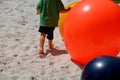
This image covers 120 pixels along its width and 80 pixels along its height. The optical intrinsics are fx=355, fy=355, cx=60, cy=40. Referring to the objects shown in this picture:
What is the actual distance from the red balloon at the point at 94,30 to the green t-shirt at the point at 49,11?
1.97 feet

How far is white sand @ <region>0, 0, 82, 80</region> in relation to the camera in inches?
202

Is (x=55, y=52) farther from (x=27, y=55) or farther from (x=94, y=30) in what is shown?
(x=94, y=30)

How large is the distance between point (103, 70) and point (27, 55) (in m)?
2.04

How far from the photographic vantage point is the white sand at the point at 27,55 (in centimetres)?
514

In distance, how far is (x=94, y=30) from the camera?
15.7 feet

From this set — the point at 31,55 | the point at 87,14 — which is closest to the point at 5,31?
the point at 31,55

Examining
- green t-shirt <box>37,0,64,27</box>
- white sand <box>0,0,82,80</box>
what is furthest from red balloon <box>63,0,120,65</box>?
green t-shirt <box>37,0,64,27</box>

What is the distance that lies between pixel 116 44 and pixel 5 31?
2667 mm

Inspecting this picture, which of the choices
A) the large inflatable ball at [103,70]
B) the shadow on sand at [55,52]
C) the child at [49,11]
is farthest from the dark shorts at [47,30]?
the large inflatable ball at [103,70]

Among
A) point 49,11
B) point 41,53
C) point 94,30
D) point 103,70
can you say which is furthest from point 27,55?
point 103,70

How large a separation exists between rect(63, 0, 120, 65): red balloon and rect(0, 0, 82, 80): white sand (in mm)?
416

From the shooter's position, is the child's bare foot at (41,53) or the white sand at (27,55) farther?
the child's bare foot at (41,53)

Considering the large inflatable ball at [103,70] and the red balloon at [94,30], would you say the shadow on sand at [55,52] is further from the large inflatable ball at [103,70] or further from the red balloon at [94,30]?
the large inflatable ball at [103,70]

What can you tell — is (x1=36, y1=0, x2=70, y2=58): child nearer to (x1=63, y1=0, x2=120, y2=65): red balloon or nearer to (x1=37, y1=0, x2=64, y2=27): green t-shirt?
(x1=37, y1=0, x2=64, y2=27): green t-shirt
